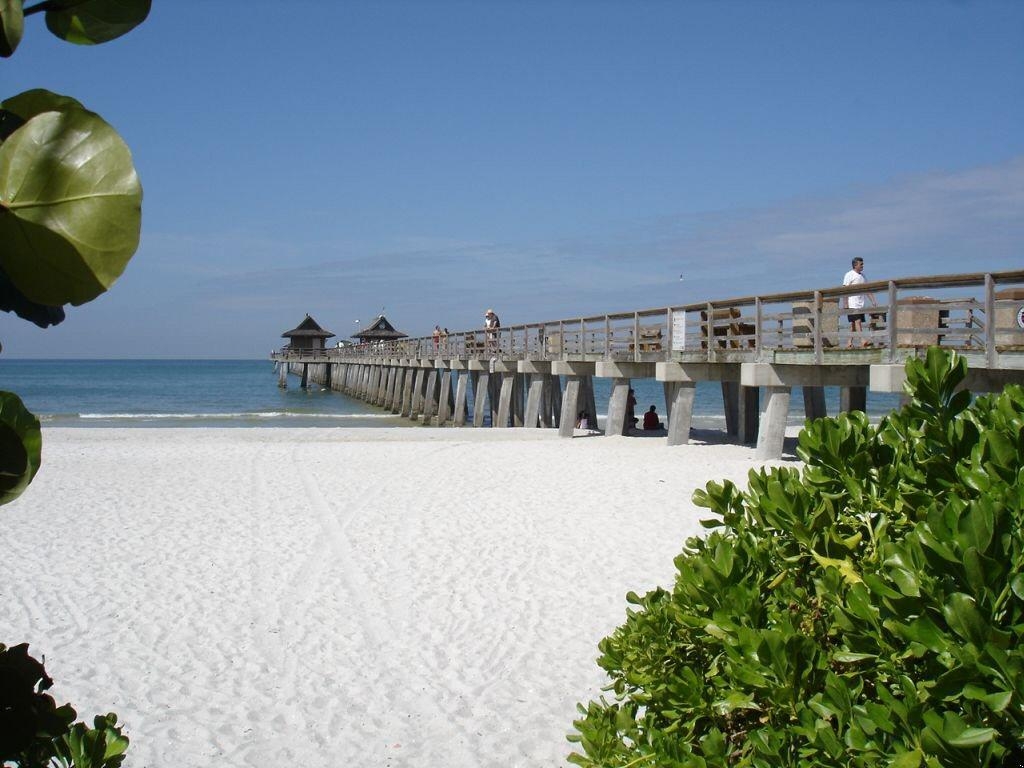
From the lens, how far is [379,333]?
75.6 metres

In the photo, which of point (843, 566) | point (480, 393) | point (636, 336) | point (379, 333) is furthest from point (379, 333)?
point (843, 566)

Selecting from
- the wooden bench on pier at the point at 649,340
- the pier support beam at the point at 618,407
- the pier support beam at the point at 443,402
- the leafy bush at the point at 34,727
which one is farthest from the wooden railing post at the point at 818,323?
the pier support beam at the point at 443,402

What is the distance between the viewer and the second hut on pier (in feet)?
244

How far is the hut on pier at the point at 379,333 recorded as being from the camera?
74500mm

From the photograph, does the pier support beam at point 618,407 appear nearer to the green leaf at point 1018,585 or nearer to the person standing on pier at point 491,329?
the person standing on pier at point 491,329

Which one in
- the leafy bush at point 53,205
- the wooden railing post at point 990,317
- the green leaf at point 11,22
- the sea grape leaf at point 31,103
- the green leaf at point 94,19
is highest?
the wooden railing post at point 990,317

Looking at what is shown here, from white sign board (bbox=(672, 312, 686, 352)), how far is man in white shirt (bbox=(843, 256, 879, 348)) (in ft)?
13.0

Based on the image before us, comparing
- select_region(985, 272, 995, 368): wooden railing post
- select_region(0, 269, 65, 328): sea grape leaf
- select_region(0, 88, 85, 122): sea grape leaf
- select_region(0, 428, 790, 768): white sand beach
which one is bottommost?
select_region(0, 428, 790, 768): white sand beach

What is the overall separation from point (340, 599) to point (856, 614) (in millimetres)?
6116

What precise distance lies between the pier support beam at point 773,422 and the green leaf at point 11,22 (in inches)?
545

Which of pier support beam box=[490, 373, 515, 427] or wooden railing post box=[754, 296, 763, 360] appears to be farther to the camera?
pier support beam box=[490, 373, 515, 427]

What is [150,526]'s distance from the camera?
10.3 m

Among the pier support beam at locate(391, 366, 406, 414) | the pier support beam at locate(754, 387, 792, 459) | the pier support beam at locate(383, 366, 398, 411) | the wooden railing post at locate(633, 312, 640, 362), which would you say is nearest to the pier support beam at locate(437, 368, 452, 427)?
the pier support beam at locate(391, 366, 406, 414)

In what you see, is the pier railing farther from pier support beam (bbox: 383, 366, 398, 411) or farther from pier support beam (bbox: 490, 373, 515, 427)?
pier support beam (bbox: 383, 366, 398, 411)
